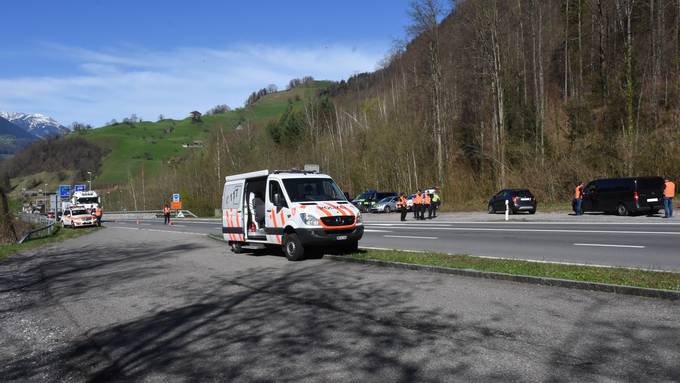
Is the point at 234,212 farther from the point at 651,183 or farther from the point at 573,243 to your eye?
the point at 651,183

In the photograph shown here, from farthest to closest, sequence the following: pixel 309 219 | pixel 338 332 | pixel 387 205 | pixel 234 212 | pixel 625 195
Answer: pixel 387 205
pixel 625 195
pixel 234 212
pixel 309 219
pixel 338 332

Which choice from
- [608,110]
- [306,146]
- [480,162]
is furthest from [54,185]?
[608,110]

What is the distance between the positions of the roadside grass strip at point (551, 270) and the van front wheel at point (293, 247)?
160cm

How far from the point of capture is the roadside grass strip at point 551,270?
8766 millimetres

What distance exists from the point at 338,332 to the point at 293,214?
8.06 m

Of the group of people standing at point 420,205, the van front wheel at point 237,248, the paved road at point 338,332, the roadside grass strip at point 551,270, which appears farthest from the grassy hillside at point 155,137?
the paved road at point 338,332

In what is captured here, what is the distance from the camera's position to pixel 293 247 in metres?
14.8

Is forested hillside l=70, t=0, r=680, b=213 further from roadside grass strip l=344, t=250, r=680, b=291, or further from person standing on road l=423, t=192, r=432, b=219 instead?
roadside grass strip l=344, t=250, r=680, b=291

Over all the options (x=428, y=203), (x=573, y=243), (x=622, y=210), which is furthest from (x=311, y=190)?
(x=428, y=203)

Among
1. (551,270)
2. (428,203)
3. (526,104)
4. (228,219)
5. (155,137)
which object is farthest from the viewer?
(155,137)

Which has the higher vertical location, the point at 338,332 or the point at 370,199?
the point at 370,199

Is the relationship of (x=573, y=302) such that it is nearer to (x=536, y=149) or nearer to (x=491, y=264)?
(x=491, y=264)

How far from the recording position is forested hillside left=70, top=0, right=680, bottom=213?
3625cm

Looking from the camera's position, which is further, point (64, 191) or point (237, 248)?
point (64, 191)
